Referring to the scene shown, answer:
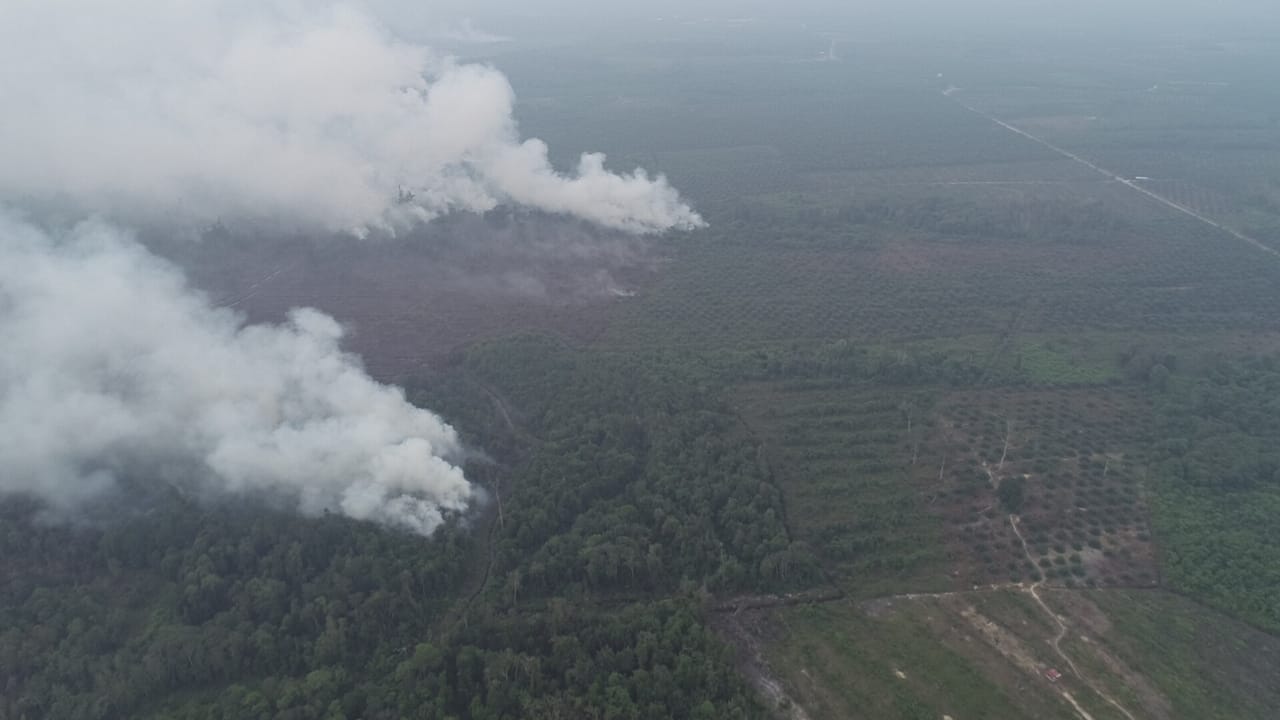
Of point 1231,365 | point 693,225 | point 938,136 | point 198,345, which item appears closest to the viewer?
point 198,345

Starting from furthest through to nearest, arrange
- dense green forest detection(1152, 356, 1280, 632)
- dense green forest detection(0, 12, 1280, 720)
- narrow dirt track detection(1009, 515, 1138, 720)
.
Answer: dense green forest detection(1152, 356, 1280, 632)
dense green forest detection(0, 12, 1280, 720)
narrow dirt track detection(1009, 515, 1138, 720)

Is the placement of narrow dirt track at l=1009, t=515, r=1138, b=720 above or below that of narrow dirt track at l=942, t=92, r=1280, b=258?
below

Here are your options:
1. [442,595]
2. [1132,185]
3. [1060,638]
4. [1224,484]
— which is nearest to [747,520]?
[1060,638]

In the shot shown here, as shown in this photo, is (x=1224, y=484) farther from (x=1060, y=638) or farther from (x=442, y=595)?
(x=442, y=595)

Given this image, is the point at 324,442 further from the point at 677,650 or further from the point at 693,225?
the point at 693,225

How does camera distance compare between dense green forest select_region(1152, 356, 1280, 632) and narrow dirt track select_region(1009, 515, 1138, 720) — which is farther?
dense green forest select_region(1152, 356, 1280, 632)

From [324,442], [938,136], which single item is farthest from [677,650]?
[938,136]

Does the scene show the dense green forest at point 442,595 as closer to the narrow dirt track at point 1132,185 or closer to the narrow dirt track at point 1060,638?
the narrow dirt track at point 1060,638

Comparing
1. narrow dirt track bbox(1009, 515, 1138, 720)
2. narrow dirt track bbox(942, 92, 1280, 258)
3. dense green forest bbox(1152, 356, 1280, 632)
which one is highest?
narrow dirt track bbox(942, 92, 1280, 258)

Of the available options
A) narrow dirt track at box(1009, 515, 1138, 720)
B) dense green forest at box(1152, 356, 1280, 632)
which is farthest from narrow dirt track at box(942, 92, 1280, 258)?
narrow dirt track at box(1009, 515, 1138, 720)

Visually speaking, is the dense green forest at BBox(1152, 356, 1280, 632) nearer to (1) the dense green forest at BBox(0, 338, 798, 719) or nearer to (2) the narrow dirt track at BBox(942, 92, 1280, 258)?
(1) the dense green forest at BBox(0, 338, 798, 719)

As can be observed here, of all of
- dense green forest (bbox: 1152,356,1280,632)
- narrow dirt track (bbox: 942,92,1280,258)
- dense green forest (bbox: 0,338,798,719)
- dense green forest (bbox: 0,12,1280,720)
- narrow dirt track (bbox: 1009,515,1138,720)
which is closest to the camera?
dense green forest (bbox: 0,338,798,719)
